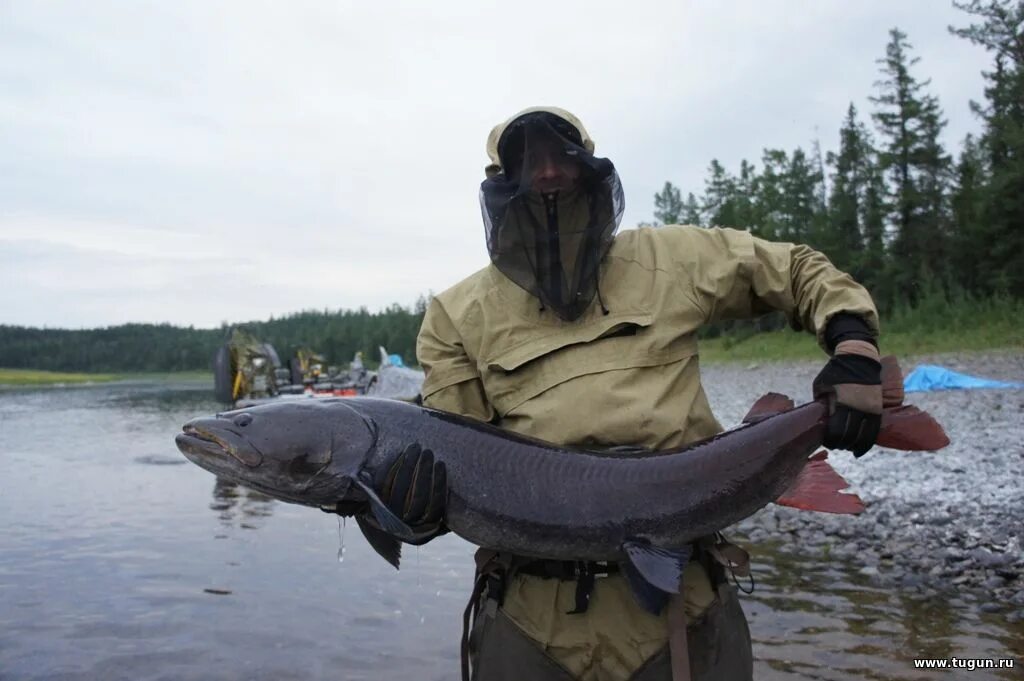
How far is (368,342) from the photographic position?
375 ft

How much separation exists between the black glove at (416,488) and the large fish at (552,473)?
45mm

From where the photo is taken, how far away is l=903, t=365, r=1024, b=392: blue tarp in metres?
17.2

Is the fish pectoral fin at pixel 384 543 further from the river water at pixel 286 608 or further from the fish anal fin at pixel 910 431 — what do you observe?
the fish anal fin at pixel 910 431

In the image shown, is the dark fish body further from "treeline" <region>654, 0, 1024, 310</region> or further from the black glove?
"treeline" <region>654, 0, 1024, 310</region>

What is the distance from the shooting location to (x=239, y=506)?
14.7 m

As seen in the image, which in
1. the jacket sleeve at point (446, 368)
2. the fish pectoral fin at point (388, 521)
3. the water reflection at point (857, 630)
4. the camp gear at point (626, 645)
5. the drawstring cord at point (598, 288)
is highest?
the drawstring cord at point (598, 288)

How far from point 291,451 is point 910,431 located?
7.69 feet

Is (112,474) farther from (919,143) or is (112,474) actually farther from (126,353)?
(126,353)

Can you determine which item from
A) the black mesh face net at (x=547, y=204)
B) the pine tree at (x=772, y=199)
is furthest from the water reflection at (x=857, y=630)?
the pine tree at (x=772, y=199)

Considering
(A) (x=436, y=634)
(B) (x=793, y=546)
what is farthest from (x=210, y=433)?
(B) (x=793, y=546)

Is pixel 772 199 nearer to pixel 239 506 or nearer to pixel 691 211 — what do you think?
pixel 691 211

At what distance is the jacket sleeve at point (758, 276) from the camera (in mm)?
3041

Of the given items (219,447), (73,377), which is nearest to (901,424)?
(219,447)

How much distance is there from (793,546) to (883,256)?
37082 mm
